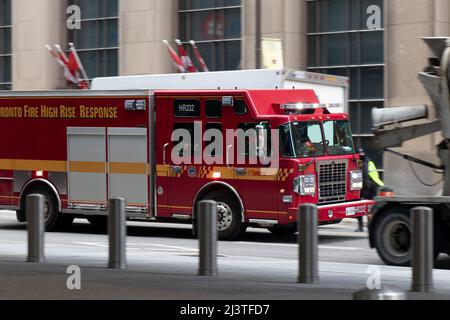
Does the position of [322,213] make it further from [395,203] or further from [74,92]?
[74,92]

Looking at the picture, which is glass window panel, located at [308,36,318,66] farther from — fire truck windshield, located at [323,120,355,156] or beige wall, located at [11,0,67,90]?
fire truck windshield, located at [323,120,355,156]

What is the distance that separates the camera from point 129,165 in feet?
65.3

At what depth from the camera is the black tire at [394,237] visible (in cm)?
1484

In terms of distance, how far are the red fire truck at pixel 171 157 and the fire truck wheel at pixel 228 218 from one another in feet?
0.06

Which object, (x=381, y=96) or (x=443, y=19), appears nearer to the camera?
(x=443, y=19)

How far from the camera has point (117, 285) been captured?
35.5 feet

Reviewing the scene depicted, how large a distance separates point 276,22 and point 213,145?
449 inches

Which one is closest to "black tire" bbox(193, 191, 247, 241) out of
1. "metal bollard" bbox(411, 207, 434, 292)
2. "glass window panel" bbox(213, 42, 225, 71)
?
"metal bollard" bbox(411, 207, 434, 292)

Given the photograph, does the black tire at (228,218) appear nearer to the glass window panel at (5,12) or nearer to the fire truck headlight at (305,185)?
the fire truck headlight at (305,185)

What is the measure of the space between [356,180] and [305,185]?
165 centimetres

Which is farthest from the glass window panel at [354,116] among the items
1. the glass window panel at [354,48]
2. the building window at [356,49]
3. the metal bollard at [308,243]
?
the metal bollard at [308,243]

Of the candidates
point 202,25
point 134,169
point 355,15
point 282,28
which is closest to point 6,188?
point 134,169
